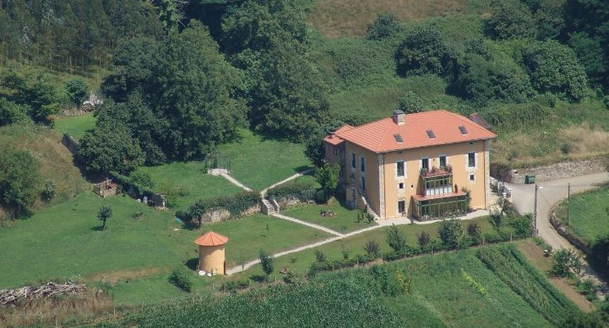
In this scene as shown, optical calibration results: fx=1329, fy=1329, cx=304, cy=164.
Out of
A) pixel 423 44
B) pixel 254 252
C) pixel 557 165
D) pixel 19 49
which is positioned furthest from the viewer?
pixel 423 44

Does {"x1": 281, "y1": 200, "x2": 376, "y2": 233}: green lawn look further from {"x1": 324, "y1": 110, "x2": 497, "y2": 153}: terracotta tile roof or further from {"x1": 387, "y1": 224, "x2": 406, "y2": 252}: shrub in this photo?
{"x1": 324, "y1": 110, "x2": 497, "y2": 153}: terracotta tile roof

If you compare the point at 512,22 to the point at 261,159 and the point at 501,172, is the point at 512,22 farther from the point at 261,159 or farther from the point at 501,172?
the point at 261,159

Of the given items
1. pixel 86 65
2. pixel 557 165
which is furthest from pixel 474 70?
pixel 86 65

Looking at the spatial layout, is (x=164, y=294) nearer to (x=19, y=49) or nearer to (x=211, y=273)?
(x=211, y=273)

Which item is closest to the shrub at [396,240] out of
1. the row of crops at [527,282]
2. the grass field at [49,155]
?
the row of crops at [527,282]

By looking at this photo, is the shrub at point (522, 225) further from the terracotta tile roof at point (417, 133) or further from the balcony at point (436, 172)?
the terracotta tile roof at point (417, 133)

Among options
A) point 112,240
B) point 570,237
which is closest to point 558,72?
point 570,237
